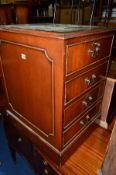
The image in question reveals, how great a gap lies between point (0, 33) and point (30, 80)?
31 centimetres

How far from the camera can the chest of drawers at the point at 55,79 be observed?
24.4 inches

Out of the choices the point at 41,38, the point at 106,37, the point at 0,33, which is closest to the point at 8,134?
the point at 0,33

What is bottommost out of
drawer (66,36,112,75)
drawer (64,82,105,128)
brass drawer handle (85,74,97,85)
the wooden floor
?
the wooden floor

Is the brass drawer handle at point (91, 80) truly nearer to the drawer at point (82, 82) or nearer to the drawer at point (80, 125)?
the drawer at point (82, 82)

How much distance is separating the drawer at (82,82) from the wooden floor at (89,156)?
1.35ft

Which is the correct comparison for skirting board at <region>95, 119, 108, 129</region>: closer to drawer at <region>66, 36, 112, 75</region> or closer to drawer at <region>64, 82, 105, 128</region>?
drawer at <region>64, 82, 105, 128</region>

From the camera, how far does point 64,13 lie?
229 centimetres

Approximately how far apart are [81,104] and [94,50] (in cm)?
30

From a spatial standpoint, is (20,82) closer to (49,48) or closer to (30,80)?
(30,80)

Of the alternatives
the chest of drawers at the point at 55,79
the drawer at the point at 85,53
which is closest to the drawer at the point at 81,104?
the chest of drawers at the point at 55,79

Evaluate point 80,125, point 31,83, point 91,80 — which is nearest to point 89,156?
point 80,125

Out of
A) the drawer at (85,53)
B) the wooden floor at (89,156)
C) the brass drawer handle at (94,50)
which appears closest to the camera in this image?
the drawer at (85,53)

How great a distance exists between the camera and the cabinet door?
684 mm

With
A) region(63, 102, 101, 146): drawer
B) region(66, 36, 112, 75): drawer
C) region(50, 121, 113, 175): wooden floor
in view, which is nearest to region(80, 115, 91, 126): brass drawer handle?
region(63, 102, 101, 146): drawer
